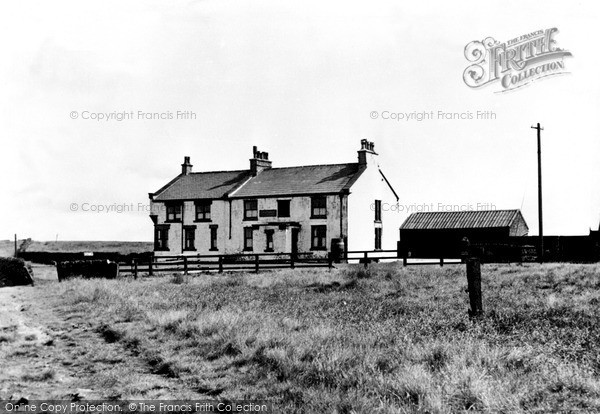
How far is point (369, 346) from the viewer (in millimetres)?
8578

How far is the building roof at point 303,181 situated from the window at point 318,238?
102 inches

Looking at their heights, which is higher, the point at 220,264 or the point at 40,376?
the point at 220,264

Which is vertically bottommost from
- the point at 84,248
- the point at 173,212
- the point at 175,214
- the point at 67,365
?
the point at 84,248

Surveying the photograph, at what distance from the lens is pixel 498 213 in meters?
44.5

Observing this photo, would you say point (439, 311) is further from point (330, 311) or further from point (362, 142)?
point (362, 142)

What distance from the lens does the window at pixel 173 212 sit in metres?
46.3

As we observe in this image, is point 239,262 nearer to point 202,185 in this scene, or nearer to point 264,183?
point 264,183

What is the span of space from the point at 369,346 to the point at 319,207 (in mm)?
32704

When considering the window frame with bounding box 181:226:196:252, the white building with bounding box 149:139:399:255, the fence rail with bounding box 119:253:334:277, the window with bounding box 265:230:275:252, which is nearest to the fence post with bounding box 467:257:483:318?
the fence rail with bounding box 119:253:334:277

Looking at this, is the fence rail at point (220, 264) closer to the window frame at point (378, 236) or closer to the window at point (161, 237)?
the window frame at point (378, 236)

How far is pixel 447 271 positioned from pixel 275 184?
70.9 ft

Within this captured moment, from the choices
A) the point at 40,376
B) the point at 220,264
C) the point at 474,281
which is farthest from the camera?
the point at 220,264

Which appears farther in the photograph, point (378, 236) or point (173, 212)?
point (173, 212)

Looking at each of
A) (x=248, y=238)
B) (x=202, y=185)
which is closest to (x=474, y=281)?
(x=248, y=238)
